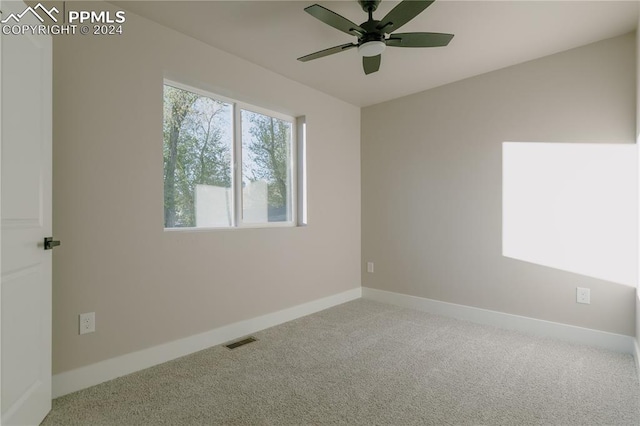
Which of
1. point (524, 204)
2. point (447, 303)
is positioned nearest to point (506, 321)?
point (447, 303)

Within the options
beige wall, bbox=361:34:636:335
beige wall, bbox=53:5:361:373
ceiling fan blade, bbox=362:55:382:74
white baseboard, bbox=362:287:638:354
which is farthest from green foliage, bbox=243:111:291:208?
white baseboard, bbox=362:287:638:354

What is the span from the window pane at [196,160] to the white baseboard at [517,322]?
2166 millimetres

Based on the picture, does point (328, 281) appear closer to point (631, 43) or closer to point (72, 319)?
point (72, 319)

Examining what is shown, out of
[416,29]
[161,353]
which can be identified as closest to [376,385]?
[161,353]

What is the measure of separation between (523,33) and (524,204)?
1.42 m

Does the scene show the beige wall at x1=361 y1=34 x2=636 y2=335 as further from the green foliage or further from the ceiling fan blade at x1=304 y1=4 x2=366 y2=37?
the ceiling fan blade at x1=304 y1=4 x2=366 y2=37

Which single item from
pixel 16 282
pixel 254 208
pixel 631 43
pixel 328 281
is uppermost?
pixel 631 43

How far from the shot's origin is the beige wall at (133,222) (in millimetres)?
1966

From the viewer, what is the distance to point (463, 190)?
133 inches

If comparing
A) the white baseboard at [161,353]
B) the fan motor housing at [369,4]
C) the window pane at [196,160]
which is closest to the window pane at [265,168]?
the window pane at [196,160]

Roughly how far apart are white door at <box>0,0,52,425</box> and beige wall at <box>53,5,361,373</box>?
253mm

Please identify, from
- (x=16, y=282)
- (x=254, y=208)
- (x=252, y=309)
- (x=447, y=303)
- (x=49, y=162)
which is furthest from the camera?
(x=447, y=303)

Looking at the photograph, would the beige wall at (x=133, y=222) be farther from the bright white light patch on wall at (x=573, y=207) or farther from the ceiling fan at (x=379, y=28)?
the bright white light patch on wall at (x=573, y=207)

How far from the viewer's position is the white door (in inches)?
54.9
